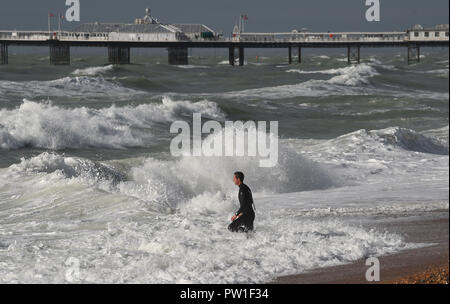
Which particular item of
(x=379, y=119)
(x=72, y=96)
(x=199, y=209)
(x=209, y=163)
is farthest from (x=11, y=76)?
(x=199, y=209)

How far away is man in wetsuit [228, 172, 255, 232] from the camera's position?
9484mm

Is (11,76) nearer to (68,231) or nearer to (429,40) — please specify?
(68,231)

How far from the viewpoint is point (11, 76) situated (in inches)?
2136

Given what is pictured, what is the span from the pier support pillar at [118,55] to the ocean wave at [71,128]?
60429mm

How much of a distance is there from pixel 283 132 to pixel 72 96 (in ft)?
56.5

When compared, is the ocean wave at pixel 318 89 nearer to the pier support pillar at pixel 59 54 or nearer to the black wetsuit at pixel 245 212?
the black wetsuit at pixel 245 212

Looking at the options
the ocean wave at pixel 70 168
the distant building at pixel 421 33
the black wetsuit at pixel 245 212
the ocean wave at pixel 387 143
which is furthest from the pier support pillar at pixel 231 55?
the black wetsuit at pixel 245 212

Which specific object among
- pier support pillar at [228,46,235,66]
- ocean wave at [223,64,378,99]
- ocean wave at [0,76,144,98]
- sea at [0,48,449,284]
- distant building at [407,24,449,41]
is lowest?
sea at [0,48,449,284]

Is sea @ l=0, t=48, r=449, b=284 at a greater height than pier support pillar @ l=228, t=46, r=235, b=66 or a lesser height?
lesser

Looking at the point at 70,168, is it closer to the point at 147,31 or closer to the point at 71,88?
the point at 71,88

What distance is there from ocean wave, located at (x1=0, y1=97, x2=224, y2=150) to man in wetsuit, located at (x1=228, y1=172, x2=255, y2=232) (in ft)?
47.0

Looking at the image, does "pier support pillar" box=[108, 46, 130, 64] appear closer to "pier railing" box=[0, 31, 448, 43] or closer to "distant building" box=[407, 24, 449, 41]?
"pier railing" box=[0, 31, 448, 43]

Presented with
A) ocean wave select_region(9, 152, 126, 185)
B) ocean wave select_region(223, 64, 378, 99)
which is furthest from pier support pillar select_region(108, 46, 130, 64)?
ocean wave select_region(9, 152, 126, 185)

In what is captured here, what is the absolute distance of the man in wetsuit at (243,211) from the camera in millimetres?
9484
